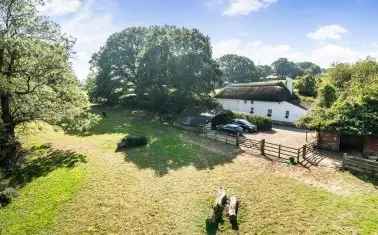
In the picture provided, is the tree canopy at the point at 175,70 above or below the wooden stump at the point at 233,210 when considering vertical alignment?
above

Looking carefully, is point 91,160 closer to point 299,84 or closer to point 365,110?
point 365,110

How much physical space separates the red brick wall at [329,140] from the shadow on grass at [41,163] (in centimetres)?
2186

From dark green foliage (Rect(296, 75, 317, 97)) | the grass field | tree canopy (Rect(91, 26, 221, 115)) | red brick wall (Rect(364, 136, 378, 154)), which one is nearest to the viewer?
the grass field

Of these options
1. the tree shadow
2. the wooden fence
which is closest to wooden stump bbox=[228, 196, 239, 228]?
the tree shadow

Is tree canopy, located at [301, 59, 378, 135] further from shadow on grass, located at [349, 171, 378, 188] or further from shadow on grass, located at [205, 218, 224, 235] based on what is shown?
shadow on grass, located at [205, 218, 224, 235]

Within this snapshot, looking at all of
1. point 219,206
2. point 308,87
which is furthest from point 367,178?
point 308,87

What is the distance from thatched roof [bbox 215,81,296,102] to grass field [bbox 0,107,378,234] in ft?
67.7

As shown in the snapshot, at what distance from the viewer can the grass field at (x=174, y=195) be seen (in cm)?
1398

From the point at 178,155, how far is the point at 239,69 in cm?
7786

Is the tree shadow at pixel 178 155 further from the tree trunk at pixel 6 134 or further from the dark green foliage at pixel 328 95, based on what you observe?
the dark green foliage at pixel 328 95

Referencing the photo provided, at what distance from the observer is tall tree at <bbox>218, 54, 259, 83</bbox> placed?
94.8 metres

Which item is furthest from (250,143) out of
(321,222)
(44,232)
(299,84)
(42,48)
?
(299,84)

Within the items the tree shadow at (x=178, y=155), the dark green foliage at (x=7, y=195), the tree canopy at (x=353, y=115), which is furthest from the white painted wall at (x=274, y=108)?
the dark green foliage at (x=7, y=195)

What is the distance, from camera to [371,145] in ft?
77.4
